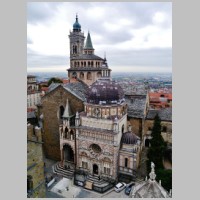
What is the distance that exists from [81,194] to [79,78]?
20417 mm

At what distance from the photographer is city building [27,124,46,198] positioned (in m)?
15.1

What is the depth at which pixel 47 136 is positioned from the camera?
2789 centimetres

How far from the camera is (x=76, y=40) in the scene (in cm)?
4209

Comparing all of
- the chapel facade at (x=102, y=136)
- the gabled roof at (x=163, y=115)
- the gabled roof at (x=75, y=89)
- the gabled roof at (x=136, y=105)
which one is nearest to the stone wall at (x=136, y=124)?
the gabled roof at (x=136, y=105)

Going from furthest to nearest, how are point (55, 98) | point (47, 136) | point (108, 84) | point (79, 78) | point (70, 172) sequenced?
point (79, 78) → point (47, 136) → point (55, 98) → point (70, 172) → point (108, 84)

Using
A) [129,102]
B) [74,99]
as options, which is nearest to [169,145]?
[129,102]

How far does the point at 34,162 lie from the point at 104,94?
9.93 m

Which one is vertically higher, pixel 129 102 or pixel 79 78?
pixel 79 78

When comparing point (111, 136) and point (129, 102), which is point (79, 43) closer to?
point (129, 102)

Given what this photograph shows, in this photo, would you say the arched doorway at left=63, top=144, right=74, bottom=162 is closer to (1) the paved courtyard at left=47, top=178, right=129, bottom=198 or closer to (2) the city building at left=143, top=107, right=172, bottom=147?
(1) the paved courtyard at left=47, top=178, right=129, bottom=198

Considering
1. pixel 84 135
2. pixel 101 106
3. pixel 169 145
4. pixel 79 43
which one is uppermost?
pixel 79 43

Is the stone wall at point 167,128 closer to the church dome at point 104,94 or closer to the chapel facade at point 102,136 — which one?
the chapel facade at point 102,136

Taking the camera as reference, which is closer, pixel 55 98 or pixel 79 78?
pixel 55 98

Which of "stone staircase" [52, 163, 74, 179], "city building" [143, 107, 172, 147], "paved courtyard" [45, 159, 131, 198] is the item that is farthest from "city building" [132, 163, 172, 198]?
"city building" [143, 107, 172, 147]
